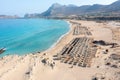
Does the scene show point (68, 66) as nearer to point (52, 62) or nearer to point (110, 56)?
point (52, 62)

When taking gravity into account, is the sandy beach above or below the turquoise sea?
above

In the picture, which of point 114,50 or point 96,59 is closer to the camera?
point 96,59

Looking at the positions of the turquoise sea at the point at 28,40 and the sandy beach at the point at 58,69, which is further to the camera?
the turquoise sea at the point at 28,40

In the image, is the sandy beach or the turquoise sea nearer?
the sandy beach

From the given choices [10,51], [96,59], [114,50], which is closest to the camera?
[96,59]

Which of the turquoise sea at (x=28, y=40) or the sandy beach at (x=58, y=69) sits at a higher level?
the sandy beach at (x=58, y=69)

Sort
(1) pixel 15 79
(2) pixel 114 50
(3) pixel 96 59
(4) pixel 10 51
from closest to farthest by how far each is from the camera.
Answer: (1) pixel 15 79 < (3) pixel 96 59 < (2) pixel 114 50 < (4) pixel 10 51

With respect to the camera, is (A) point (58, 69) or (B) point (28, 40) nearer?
(A) point (58, 69)

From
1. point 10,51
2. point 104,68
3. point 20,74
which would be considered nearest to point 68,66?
point 104,68

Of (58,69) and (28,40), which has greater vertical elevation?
(58,69)

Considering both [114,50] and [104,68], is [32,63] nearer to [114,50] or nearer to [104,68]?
[104,68]
